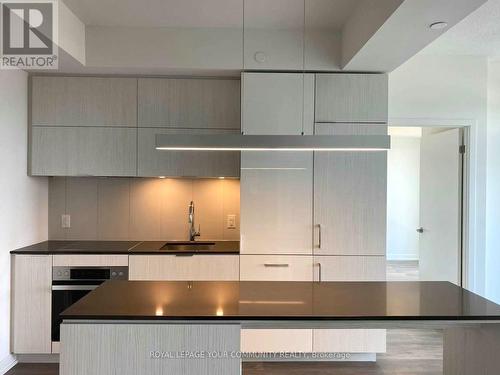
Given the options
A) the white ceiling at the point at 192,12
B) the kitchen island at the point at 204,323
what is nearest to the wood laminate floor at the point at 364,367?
the kitchen island at the point at 204,323

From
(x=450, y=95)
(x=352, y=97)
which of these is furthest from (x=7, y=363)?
(x=450, y=95)

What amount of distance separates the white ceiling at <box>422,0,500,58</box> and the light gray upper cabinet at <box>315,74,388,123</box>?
2.42 feet

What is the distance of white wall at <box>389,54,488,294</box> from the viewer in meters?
3.83

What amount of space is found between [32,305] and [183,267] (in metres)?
1.25

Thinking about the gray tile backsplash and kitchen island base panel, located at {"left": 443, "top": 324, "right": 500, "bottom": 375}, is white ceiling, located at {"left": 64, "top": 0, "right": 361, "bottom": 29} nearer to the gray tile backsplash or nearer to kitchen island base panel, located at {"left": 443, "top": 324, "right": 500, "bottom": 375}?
the gray tile backsplash

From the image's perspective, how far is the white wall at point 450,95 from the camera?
383 cm

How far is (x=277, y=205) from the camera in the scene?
3.28m

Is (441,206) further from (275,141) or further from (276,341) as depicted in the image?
(275,141)

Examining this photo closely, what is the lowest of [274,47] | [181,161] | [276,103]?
[181,161]

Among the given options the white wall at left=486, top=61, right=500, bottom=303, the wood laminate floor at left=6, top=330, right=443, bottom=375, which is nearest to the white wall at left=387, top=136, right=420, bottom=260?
the white wall at left=486, top=61, right=500, bottom=303

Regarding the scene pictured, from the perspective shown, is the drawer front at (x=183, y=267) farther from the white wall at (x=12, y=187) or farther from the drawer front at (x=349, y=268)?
the white wall at (x=12, y=187)

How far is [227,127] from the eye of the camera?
3514 mm

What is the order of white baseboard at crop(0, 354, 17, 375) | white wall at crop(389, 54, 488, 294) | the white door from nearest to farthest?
1. white baseboard at crop(0, 354, 17, 375)
2. white wall at crop(389, 54, 488, 294)
3. the white door

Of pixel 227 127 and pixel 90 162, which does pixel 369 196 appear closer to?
pixel 227 127
